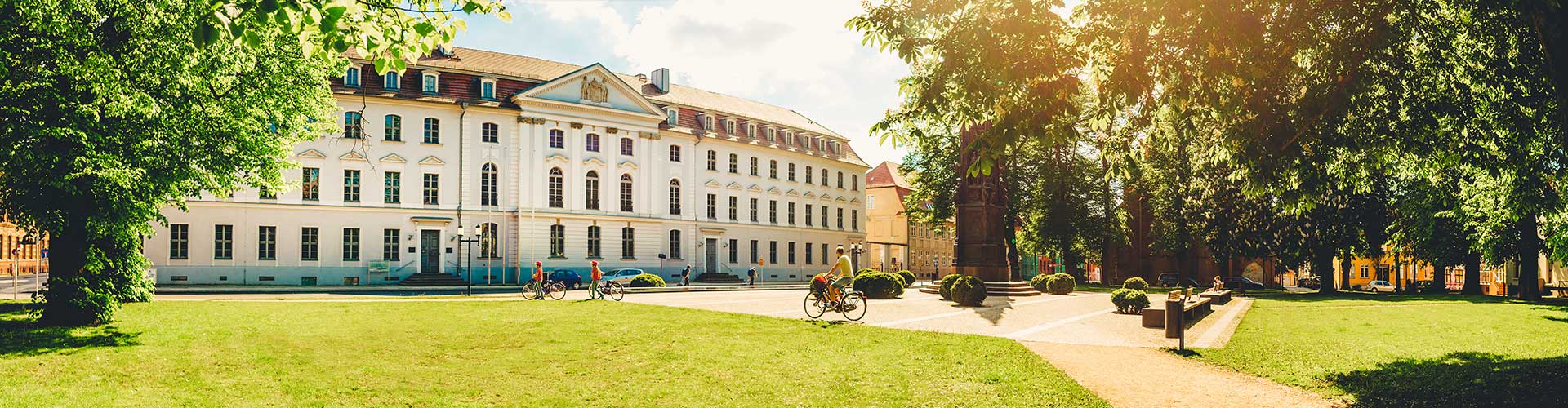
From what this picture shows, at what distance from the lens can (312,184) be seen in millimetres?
42719

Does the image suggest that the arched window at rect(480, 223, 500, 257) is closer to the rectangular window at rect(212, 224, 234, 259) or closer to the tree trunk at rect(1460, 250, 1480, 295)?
the rectangular window at rect(212, 224, 234, 259)

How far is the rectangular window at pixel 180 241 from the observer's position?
4059 centimetres

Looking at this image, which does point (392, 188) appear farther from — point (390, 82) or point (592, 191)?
point (592, 191)

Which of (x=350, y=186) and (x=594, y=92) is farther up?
(x=594, y=92)

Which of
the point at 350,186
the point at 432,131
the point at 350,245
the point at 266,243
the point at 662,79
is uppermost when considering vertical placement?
the point at 662,79

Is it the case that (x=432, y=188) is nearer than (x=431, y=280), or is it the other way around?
(x=431, y=280)

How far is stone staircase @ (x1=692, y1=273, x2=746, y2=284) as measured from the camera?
52656 millimetres

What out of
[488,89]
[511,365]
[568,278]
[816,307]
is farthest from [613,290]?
[488,89]

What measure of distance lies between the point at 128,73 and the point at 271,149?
3.44 metres

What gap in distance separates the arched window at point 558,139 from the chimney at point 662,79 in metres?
9.56

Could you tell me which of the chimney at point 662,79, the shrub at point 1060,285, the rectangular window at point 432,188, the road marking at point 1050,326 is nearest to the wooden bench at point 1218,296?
the road marking at point 1050,326

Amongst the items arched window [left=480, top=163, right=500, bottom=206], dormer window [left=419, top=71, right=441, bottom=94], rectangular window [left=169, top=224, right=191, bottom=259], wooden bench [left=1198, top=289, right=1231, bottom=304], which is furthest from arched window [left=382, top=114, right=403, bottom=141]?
wooden bench [left=1198, top=289, right=1231, bottom=304]

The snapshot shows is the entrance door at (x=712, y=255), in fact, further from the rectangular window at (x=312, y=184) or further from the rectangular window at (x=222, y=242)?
the rectangular window at (x=222, y=242)

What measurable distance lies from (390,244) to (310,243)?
11.2 ft
